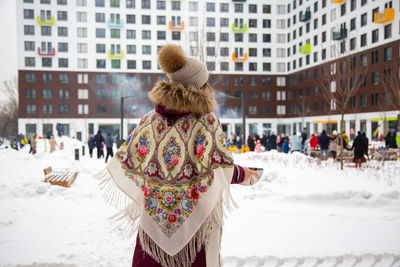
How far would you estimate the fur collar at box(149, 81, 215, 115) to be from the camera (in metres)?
2.25

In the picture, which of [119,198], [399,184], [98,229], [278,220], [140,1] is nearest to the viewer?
[119,198]

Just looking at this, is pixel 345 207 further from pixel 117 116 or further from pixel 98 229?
pixel 117 116

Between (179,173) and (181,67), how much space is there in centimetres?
76

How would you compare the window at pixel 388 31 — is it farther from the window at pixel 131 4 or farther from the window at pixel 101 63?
the window at pixel 101 63

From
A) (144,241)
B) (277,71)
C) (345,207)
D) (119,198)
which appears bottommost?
(345,207)

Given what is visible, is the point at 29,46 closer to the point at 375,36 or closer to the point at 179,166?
the point at 375,36

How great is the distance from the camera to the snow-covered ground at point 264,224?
4.35 m

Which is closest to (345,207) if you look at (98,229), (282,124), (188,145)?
(98,229)

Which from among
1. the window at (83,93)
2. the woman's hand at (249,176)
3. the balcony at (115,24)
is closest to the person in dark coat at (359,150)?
the woman's hand at (249,176)

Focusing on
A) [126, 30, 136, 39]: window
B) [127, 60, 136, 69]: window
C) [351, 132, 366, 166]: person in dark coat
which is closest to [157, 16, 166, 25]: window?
[126, 30, 136, 39]: window

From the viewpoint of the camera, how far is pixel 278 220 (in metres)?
6.25

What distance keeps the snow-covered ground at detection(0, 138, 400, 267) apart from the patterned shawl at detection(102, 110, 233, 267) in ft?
7.01

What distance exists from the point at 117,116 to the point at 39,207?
48.3m

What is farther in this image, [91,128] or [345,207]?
[91,128]
